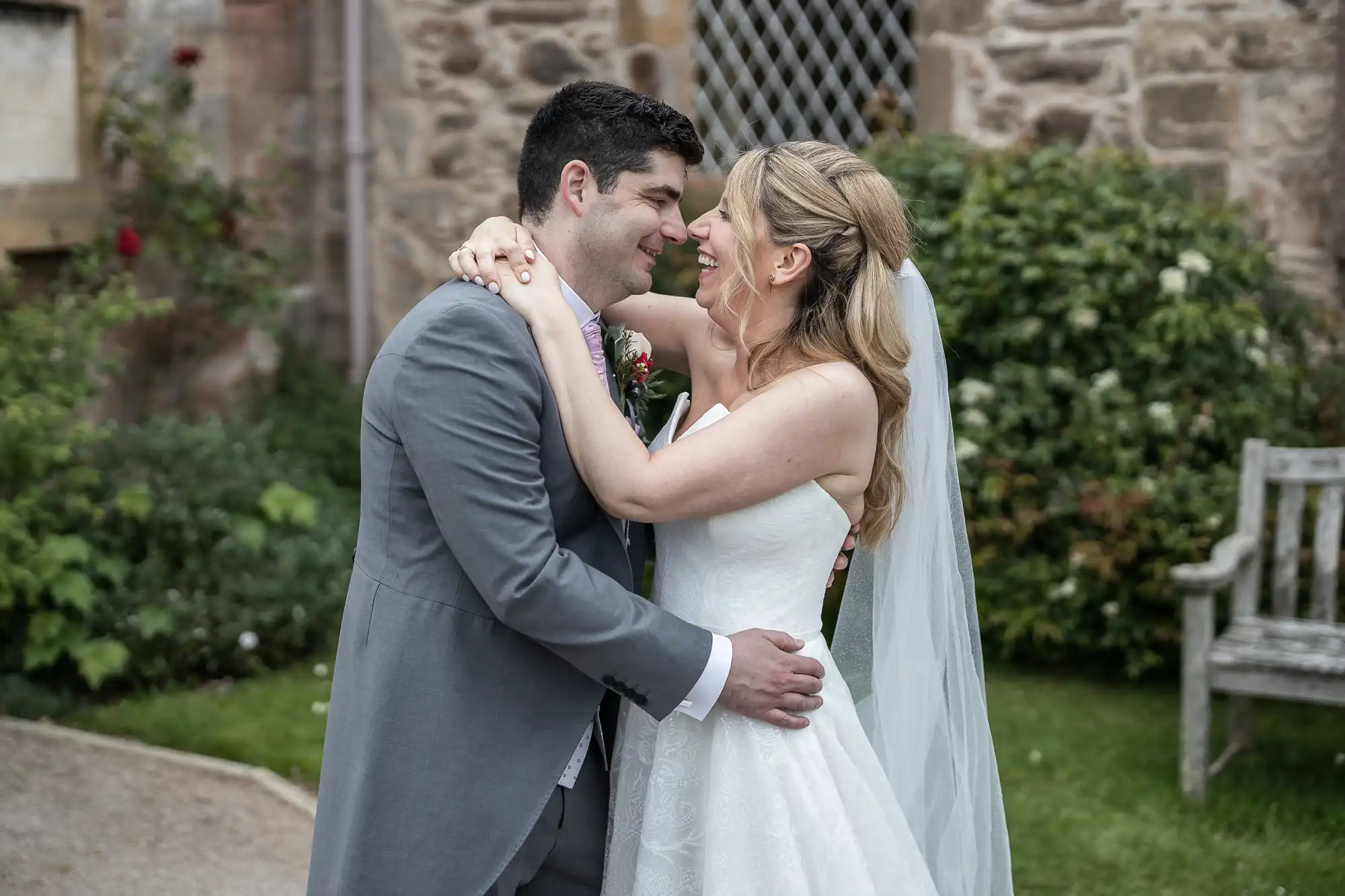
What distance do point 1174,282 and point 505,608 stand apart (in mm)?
4121

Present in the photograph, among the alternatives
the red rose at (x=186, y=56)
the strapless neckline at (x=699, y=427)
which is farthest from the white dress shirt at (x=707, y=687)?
the red rose at (x=186, y=56)

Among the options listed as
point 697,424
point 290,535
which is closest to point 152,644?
point 290,535

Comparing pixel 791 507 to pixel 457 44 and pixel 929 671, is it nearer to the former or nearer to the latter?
pixel 929 671

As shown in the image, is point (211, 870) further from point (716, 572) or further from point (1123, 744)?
point (1123, 744)

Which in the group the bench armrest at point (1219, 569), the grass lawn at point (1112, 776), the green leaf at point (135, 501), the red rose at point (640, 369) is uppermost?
the red rose at point (640, 369)

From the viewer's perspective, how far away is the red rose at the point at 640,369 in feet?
9.73

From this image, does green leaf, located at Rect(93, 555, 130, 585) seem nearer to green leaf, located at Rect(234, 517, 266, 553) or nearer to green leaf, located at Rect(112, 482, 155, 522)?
green leaf, located at Rect(112, 482, 155, 522)

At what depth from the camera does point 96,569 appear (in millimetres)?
5594

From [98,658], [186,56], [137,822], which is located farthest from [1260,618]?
[186,56]

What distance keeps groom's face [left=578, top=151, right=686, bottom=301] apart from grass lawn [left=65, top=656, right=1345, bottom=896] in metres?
2.36

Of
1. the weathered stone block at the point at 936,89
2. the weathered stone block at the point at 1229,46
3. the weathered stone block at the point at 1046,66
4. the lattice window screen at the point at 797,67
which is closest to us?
the weathered stone block at the point at 1229,46

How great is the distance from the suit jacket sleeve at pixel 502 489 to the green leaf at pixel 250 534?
361cm

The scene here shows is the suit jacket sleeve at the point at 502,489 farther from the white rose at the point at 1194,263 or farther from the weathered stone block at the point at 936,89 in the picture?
the weathered stone block at the point at 936,89

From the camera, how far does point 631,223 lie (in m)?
2.69
